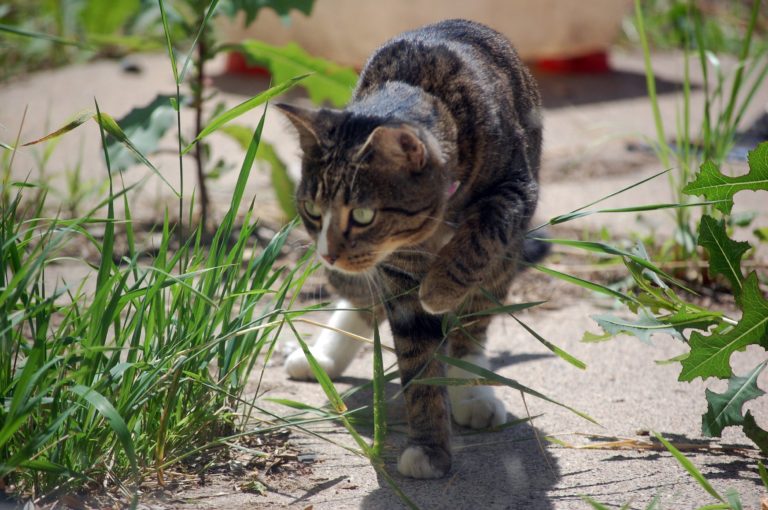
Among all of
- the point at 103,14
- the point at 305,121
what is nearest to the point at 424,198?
the point at 305,121

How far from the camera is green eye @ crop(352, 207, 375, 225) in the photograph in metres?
1.96

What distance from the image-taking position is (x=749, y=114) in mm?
5145

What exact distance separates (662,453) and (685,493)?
0.73 feet

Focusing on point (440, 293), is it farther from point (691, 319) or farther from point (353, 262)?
point (691, 319)

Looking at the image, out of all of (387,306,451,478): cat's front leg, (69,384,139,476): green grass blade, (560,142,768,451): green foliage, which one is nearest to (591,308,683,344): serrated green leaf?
(560,142,768,451): green foliage

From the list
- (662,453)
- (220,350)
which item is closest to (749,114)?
(662,453)

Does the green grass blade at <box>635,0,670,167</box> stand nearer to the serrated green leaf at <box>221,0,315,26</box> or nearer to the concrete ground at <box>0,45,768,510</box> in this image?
the concrete ground at <box>0,45,768,510</box>

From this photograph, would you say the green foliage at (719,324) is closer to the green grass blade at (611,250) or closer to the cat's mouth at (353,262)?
the green grass blade at (611,250)

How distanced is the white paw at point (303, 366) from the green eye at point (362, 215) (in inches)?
26.9

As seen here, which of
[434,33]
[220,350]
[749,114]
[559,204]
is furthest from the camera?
[749,114]

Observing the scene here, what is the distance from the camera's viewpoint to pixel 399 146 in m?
1.90

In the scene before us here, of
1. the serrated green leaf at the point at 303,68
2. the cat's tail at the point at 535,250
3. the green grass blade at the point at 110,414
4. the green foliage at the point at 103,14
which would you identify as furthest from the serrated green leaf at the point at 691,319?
the green foliage at the point at 103,14

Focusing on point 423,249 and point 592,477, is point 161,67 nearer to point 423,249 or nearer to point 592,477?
point 423,249

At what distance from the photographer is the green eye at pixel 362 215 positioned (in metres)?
1.96
